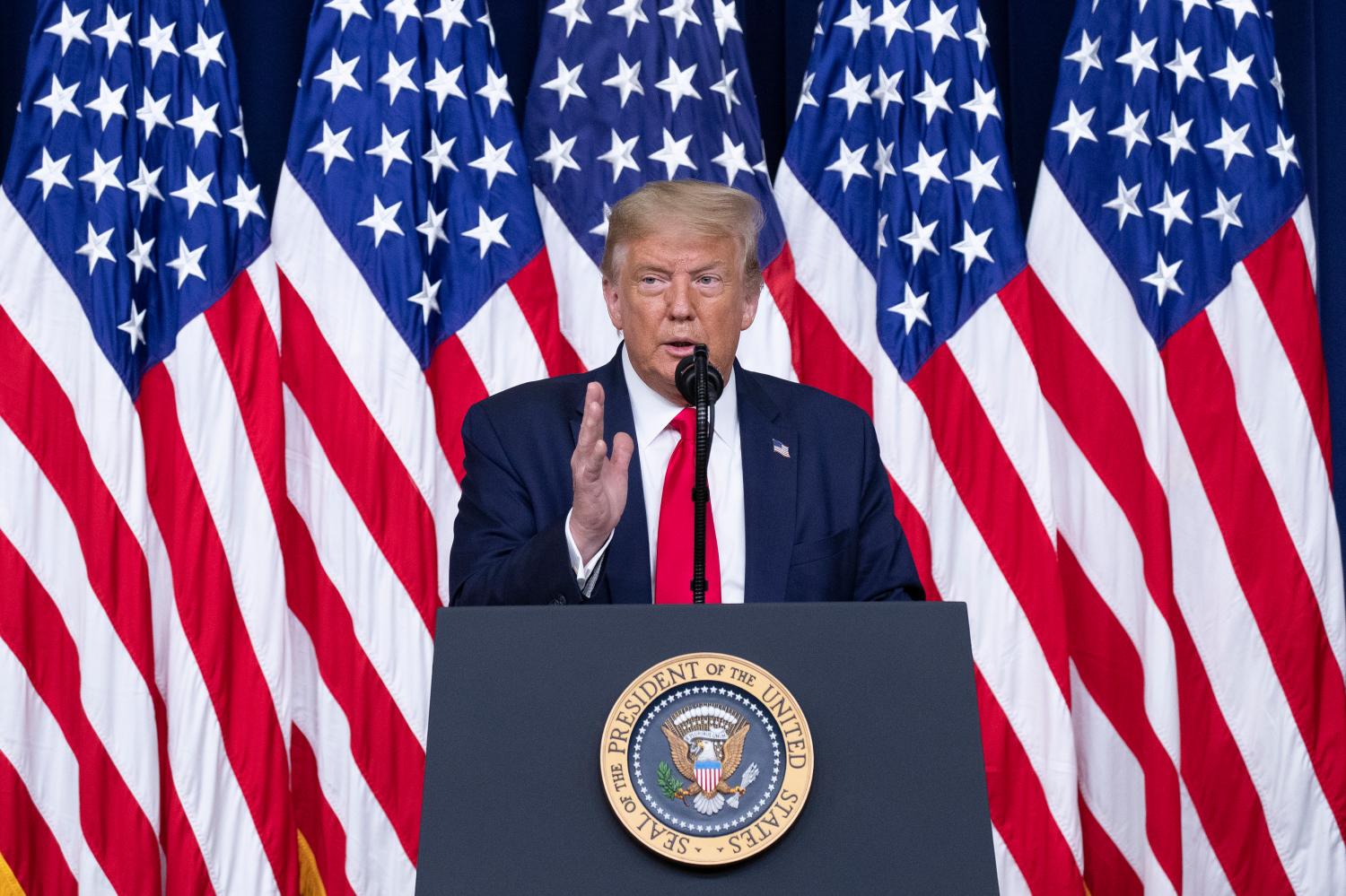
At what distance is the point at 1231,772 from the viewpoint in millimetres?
4215

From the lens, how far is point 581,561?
1856 millimetres

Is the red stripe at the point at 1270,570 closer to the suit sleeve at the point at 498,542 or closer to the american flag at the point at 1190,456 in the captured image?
the american flag at the point at 1190,456

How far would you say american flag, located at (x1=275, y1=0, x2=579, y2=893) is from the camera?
13.1 ft

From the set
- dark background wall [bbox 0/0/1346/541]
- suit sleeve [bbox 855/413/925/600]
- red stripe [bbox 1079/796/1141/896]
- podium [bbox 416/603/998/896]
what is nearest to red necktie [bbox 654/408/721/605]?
suit sleeve [bbox 855/413/925/600]

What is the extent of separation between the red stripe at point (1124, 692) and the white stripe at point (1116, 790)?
0.02 meters

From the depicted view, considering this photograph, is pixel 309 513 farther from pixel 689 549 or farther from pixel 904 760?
pixel 904 760

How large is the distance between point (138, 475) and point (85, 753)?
722 mm

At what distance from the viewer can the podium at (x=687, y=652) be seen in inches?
58.6

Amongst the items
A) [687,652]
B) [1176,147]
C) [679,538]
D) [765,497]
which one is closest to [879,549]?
[765,497]

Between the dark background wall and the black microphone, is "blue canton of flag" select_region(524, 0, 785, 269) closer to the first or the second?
the dark background wall

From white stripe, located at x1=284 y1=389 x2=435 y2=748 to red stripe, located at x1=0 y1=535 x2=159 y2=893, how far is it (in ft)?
2.27

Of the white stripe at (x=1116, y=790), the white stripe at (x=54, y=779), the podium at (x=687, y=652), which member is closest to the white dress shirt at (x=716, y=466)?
the podium at (x=687, y=652)

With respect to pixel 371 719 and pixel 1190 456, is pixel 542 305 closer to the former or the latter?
pixel 371 719

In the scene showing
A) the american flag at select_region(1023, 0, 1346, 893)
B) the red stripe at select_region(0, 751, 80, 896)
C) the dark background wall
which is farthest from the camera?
the dark background wall
